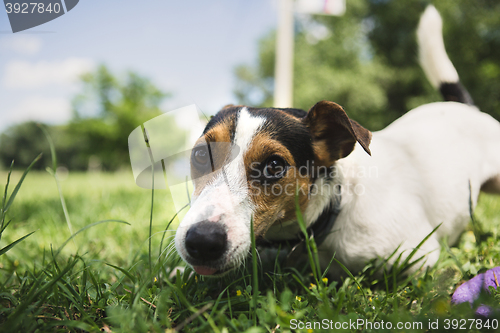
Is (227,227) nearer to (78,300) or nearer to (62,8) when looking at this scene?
(78,300)

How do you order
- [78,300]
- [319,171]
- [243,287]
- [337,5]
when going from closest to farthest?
[78,300], [243,287], [319,171], [337,5]

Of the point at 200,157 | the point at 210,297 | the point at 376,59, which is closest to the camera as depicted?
the point at 210,297

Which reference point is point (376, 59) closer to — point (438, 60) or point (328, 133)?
point (438, 60)

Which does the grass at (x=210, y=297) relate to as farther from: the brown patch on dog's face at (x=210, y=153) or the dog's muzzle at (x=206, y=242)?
the brown patch on dog's face at (x=210, y=153)

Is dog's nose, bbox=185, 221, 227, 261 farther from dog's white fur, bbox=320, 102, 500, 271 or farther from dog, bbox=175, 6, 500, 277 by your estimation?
dog's white fur, bbox=320, 102, 500, 271

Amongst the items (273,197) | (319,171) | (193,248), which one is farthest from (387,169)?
(193,248)

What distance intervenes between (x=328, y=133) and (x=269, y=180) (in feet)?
1.81

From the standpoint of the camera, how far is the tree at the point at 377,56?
51.3 feet

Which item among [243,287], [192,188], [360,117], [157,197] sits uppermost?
[192,188]

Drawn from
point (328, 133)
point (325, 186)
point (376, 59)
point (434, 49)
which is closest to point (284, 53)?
point (434, 49)

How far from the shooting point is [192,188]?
1.82 meters

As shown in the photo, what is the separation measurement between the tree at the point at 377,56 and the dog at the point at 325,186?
496 inches

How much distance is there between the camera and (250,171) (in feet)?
5.54

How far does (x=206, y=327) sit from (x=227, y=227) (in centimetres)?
42
